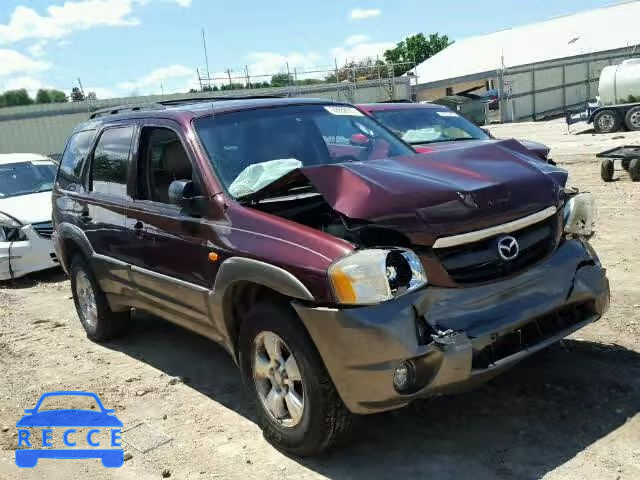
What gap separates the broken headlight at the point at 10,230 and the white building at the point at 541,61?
2629 cm

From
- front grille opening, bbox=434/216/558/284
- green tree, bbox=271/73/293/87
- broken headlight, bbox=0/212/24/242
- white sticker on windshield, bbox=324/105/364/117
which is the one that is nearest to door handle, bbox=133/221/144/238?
white sticker on windshield, bbox=324/105/364/117

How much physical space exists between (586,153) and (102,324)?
46.8 ft

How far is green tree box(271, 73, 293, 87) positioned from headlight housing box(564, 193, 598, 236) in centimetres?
2744

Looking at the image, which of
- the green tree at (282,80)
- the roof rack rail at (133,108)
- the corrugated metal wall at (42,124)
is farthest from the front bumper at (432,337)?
the green tree at (282,80)

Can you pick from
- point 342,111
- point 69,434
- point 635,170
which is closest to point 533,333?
point 342,111

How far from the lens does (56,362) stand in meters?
5.75

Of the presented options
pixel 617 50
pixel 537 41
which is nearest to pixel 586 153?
pixel 617 50

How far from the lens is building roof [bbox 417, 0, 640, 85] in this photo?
145ft

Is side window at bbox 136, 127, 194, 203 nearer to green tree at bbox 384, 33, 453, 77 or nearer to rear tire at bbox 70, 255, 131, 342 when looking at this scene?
rear tire at bbox 70, 255, 131, 342

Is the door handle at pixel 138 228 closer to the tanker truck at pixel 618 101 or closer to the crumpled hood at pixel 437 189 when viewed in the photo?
the crumpled hood at pixel 437 189

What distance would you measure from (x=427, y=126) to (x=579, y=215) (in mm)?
5471

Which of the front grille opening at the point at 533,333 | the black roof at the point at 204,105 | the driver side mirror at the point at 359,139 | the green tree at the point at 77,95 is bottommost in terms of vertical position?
the front grille opening at the point at 533,333

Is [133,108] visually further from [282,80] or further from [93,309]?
[282,80]

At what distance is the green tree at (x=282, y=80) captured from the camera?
3093 cm
